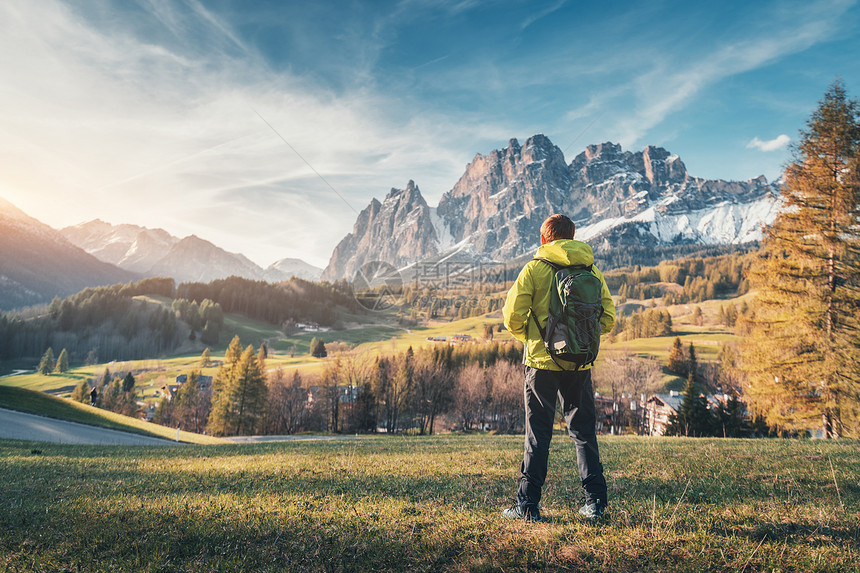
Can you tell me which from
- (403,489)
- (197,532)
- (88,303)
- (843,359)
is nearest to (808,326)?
(843,359)

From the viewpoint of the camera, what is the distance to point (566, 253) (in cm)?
512

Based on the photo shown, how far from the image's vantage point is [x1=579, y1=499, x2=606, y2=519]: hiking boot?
476 centimetres

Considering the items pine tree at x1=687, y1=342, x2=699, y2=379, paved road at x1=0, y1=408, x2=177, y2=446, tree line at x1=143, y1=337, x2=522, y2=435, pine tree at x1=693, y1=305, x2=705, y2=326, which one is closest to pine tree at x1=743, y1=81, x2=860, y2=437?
paved road at x1=0, y1=408, x2=177, y2=446

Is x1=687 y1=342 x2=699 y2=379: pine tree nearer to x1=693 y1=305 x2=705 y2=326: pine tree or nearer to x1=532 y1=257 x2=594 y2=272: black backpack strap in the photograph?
x1=693 y1=305 x2=705 y2=326: pine tree

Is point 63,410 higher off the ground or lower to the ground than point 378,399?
higher

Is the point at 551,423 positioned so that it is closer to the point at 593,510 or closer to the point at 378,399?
the point at 593,510

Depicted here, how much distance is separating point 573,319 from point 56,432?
108ft

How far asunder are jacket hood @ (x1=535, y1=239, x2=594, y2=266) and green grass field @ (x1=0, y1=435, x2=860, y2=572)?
124 inches

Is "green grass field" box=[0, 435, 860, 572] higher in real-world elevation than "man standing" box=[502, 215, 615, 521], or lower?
lower

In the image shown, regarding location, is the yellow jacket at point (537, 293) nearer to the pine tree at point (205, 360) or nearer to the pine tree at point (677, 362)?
the pine tree at point (677, 362)

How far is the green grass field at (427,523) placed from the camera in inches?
144

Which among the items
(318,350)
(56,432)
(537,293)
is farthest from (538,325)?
(318,350)

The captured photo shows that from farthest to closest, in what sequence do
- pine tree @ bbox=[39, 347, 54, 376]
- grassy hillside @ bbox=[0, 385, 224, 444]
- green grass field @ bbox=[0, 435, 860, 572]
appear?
pine tree @ bbox=[39, 347, 54, 376]
grassy hillside @ bbox=[0, 385, 224, 444]
green grass field @ bbox=[0, 435, 860, 572]

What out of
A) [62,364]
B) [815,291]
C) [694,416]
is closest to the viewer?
[815,291]
